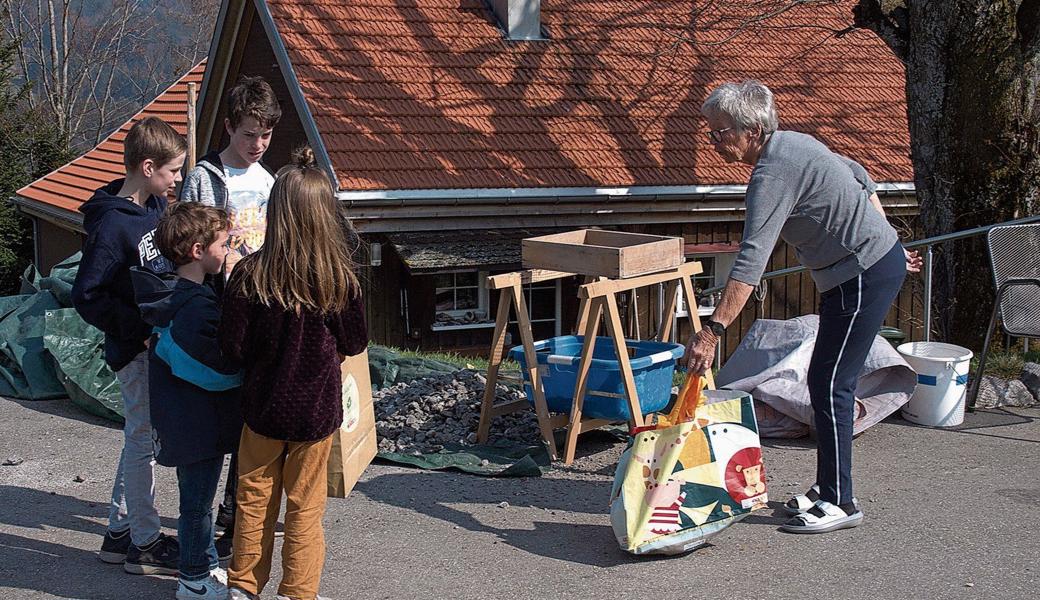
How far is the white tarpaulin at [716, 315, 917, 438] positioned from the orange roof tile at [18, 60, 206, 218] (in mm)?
14420

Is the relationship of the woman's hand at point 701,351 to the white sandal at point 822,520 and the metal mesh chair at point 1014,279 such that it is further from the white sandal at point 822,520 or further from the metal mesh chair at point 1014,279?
the metal mesh chair at point 1014,279

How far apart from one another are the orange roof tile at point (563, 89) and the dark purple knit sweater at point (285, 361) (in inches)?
341

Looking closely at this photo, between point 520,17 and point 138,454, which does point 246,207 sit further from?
point 520,17

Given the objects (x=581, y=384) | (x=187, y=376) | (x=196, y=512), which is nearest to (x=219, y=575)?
(x=196, y=512)

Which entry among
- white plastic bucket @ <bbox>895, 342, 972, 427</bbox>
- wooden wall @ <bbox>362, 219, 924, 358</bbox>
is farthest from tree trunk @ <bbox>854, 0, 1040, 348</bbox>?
wooden wall @ <bbox>362, 219, 924, 358</bbox>

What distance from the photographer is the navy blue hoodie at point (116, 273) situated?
4.07 metres

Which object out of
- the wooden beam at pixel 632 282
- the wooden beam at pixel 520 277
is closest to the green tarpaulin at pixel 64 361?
the wooden beam at pixel 520 277

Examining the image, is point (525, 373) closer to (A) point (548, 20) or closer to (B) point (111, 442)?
(B) point (111, 442)

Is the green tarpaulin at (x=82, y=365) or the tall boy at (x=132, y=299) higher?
the tall boy at (x=132, y=299)

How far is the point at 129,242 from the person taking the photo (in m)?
4.09

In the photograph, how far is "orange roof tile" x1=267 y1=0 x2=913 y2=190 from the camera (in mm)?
13062

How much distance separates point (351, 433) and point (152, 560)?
93cm

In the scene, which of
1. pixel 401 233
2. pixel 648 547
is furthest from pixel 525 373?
pixel 401 233

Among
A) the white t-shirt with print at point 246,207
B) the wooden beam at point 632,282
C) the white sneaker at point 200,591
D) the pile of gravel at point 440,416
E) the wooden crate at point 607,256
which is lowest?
the pile of gravel at point 440,416
